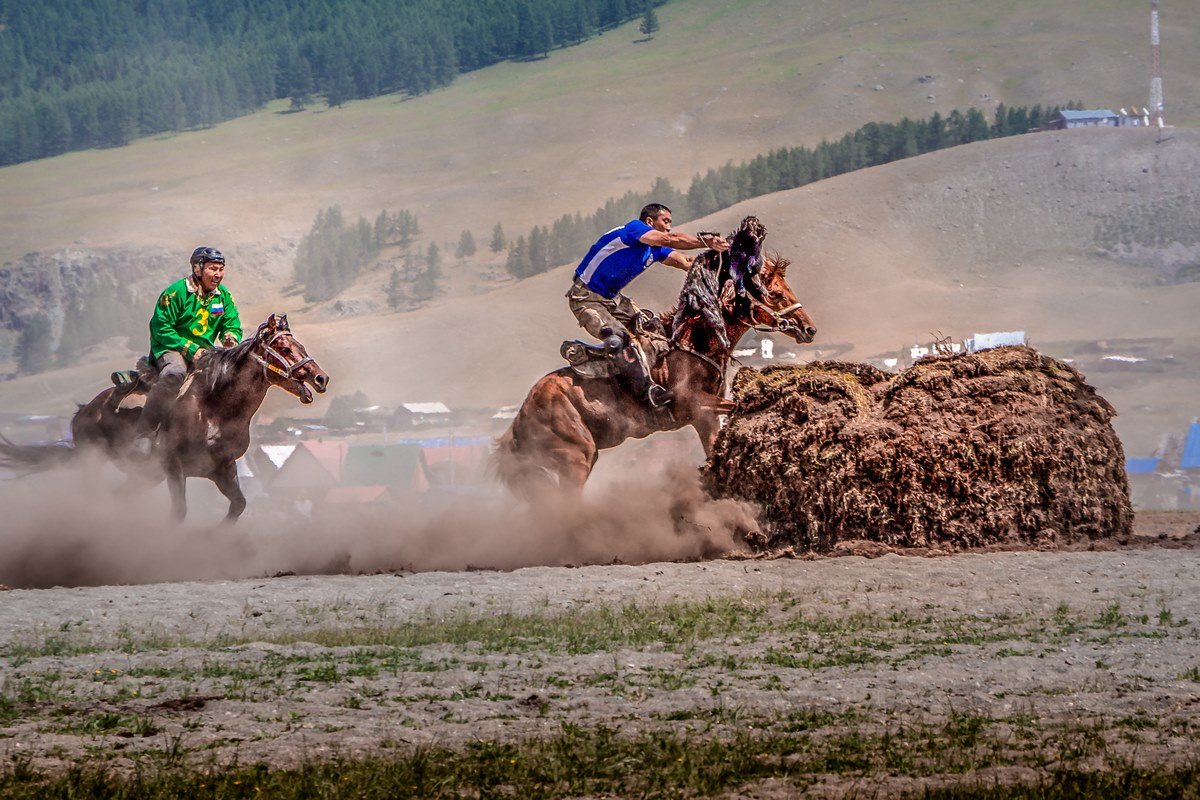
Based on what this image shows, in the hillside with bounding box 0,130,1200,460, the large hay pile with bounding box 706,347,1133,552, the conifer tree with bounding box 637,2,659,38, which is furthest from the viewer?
the conifer tree with bounding box 637,2,659,38

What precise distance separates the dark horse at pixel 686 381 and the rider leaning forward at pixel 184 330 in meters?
3.85

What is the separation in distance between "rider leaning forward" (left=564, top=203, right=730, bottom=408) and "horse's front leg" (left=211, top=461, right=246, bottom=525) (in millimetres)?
4227

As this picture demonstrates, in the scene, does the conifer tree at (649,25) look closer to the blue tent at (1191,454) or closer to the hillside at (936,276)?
the hillside at (936,276)

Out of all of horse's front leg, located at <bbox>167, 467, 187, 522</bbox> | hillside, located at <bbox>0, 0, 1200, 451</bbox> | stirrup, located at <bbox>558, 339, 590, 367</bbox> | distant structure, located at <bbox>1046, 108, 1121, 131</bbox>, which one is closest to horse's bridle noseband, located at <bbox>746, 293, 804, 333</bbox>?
stirrup, located at <bbox>558, 339, 590, 367</bbox>

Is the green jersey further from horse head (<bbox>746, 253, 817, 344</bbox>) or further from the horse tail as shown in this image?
horse head (<bbox>746, 253, 817, 344</bbox>)

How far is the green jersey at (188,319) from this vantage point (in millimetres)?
18156

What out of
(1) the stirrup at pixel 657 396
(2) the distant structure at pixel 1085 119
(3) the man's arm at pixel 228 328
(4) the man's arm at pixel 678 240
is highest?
(2) the distant structure at pixel 1085 119

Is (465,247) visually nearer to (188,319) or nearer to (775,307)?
(188,319)

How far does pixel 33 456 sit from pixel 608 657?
11.3m

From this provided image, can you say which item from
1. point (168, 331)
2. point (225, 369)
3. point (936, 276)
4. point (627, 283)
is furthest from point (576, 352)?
point (936, 276)

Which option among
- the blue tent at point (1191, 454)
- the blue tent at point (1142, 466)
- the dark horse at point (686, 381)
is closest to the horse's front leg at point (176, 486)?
the dark horse at point (686, 381)

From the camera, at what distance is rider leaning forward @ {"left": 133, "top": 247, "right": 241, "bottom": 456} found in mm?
17922

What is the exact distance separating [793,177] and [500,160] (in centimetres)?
4218

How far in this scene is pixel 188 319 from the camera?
727 inches
